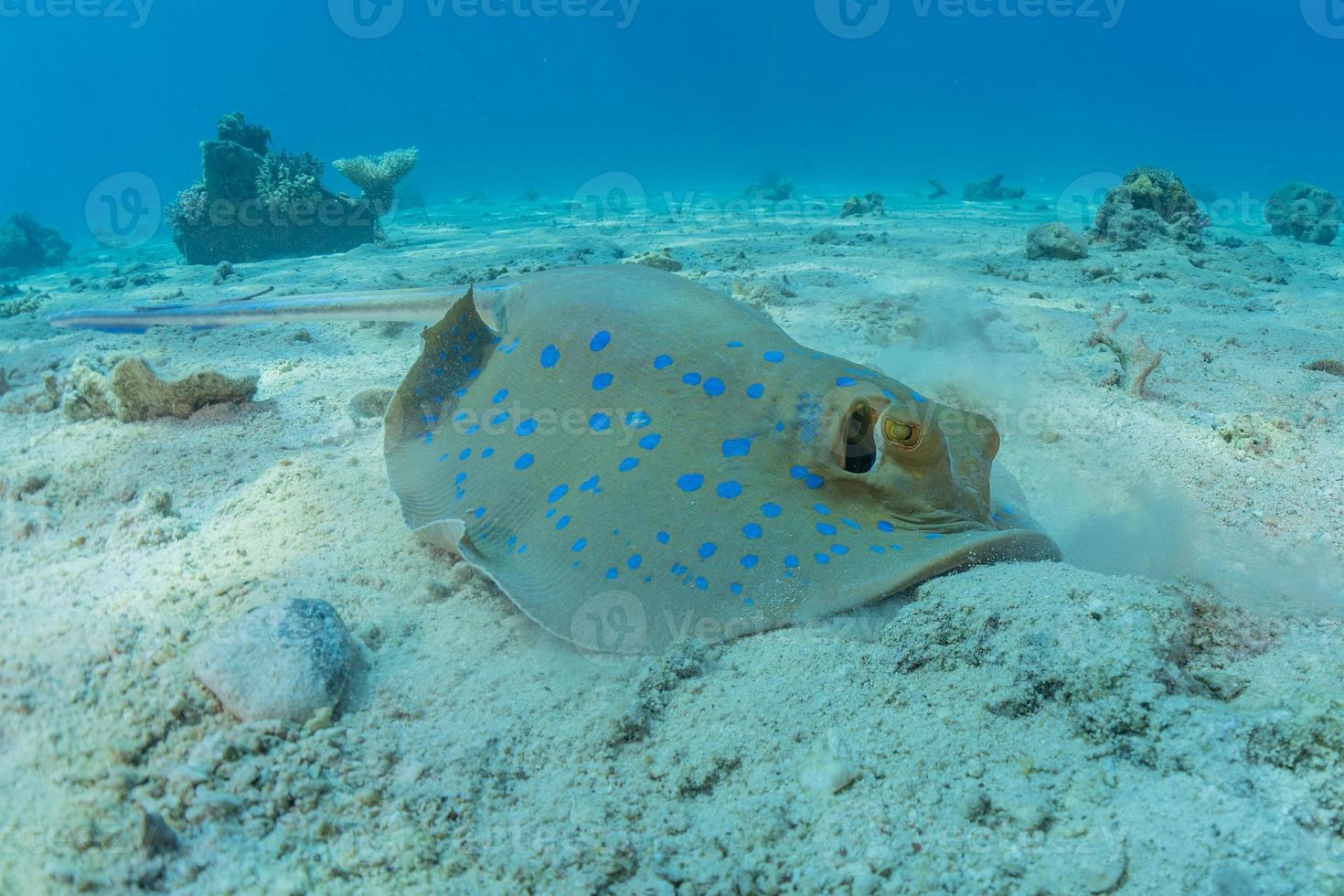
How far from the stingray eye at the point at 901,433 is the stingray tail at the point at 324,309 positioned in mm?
3135

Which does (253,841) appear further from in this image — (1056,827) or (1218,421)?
(1218,421)

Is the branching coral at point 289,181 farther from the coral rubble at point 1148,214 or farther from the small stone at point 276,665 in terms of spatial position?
the coral rubble at point 1148,214

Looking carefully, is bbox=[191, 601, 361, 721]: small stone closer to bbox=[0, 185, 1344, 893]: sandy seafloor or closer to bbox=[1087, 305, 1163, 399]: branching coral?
bbox=[0, 185, 1344, 893]: sandy seafloor

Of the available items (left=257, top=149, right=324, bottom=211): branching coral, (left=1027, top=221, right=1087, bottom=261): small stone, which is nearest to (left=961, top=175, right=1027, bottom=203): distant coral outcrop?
(left=1027, top=221, right=1087, bottom=261): small stone

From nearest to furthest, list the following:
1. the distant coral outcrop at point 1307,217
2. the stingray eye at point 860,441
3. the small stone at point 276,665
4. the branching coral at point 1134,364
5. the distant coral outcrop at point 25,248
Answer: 1. the small stone at point 276,665
2. the stingray eye at point 860,441
3. the branching coral at point 1134,364
4. the distant coral outcrop at point 1307,217
5. the distant coral outcrop at point 25,248

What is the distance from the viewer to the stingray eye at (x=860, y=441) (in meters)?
2.82

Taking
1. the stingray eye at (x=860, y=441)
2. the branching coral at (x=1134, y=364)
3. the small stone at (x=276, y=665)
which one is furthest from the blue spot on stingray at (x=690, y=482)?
the branching coral at (x=1134, y=364)

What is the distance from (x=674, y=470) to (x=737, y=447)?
0.30 meters

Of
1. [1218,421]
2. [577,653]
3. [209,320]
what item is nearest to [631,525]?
[577,653]

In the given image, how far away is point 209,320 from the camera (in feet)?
15.9

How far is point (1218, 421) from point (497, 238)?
13729mm

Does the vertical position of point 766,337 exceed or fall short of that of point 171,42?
it falls short

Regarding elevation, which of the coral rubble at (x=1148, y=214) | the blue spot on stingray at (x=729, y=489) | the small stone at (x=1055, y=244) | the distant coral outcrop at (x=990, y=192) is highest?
the distant coral outcrop at (x=990, y=192)

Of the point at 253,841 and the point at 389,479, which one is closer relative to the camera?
the point at 253,841
